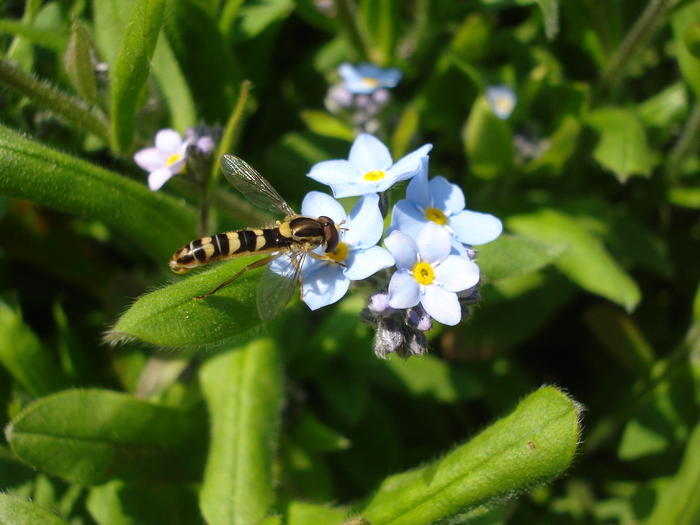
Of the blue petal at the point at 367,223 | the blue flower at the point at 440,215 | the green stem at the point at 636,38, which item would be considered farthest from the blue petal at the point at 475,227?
the green stem at the point at 636,38

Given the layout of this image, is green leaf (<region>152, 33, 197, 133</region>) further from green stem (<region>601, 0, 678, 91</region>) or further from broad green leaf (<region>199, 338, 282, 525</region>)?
green stem (<region>601, 0, 678, 91</region>)

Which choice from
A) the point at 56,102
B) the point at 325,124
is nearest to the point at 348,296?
the point at 325,124

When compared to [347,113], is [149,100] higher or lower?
higher

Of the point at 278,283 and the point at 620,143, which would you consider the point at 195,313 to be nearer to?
the point at 278,283

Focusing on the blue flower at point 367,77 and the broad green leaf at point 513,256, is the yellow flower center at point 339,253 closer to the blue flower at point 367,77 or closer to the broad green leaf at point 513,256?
the broad green leaf at point 513,256

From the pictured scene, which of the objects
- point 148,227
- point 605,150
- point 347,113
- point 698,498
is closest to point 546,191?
point 605,150

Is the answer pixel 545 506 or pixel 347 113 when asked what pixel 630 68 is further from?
pixel 545 506
